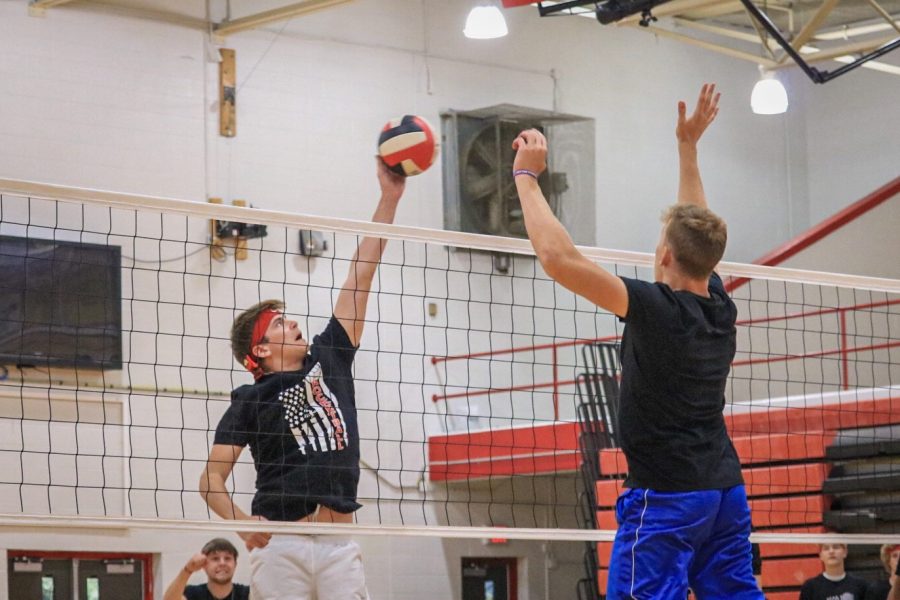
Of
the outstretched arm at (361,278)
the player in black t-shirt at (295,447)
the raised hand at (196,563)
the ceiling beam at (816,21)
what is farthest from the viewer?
the ceiling beam at (816,21)

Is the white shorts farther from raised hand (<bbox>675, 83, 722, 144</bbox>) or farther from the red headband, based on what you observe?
raised hand (<bbox>675, 83, 722, 144</bbox>)

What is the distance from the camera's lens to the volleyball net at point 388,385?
36.8ft

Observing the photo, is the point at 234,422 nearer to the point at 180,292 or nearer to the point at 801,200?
the point at 180,292

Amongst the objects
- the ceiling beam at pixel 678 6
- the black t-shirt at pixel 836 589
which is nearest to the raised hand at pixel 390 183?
the black t-shirt at pixel 836 589

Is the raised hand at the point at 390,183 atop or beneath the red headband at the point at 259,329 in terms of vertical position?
atop

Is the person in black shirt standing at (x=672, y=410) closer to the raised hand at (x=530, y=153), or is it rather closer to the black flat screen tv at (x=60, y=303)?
the raised hand at (x=530, y=153)

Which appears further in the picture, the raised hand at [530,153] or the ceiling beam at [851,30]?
the ceiling beam at [851,30]

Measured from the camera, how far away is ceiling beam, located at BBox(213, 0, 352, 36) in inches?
535

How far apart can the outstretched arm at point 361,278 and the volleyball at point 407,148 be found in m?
0.10

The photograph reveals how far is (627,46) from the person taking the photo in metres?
17.3

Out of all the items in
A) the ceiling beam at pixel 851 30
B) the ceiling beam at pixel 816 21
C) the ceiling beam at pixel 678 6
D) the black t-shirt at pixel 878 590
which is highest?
the ceiling beam at pixel 678 6

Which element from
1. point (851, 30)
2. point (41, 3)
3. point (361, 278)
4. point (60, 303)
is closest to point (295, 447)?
point (361, 278)

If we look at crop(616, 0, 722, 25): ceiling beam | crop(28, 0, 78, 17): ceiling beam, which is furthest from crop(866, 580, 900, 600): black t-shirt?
crop(28, 0, 78, 17): ceiling beam

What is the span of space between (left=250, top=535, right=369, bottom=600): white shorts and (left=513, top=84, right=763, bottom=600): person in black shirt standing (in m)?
1.27
